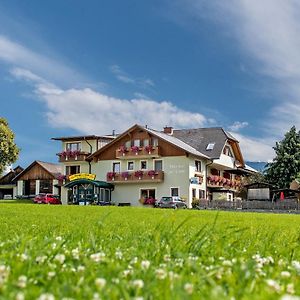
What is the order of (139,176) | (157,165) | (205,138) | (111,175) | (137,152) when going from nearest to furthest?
(139,176), (137,152), (157,165), (111,175), (205,138)

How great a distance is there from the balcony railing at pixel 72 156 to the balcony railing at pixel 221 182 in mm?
15553

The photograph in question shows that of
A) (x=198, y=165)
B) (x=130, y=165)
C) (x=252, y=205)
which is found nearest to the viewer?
(x=252, y=205)

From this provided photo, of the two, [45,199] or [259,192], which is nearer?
[259,192]

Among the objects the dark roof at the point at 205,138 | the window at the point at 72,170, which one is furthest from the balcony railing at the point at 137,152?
the dark roof at the point at 205,138

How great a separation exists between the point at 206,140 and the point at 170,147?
9970 mm

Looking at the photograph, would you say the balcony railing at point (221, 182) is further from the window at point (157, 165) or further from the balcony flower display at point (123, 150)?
the balcony flower display at point (123, 150)

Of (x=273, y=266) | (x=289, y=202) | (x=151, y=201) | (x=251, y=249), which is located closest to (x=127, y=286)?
(x=273, y=266)

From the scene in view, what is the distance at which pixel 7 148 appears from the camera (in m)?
72.1

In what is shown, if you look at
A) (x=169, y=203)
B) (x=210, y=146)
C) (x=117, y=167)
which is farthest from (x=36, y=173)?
(x=169, y=203)

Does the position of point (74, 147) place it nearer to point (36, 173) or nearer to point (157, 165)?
point (36, 173)

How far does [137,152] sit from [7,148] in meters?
19.7

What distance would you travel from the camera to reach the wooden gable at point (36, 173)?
254 feet

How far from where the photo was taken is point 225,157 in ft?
231

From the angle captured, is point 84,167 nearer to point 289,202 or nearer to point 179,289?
point 289,202
